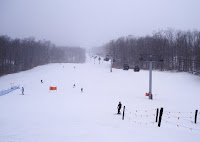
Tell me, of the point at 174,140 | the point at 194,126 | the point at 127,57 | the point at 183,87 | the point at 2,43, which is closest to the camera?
the point at 174,140

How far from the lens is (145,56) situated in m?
29.3

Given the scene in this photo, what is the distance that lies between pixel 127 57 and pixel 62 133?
2763 inches

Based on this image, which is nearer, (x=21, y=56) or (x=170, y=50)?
(x=170, y=50)

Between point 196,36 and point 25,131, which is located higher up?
point 196,36

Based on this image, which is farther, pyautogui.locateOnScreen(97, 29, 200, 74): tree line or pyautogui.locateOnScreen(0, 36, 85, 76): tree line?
pyautogui.locateOnScreen(0, 36, 85, 76): tree line

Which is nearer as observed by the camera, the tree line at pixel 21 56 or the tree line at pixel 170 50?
the tree line at pixel 170 50

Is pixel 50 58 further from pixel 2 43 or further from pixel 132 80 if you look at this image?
pixel 132 80

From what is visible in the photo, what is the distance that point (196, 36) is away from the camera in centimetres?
6875

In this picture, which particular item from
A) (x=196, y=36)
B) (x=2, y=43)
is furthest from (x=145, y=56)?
(x=2, y=43)

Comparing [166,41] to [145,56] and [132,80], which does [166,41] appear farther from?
[145,56]

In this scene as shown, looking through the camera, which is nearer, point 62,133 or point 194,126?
point 62,133

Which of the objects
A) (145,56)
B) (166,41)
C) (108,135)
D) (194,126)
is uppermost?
(166,41)

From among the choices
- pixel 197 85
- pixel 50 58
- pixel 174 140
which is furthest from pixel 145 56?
pixel 50 58

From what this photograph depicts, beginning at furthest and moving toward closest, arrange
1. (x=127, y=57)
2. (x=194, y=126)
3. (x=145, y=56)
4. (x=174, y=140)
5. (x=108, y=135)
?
(x=127, y=57) < (x=145, y=56) < (x=194, y=126) < (x=108, y=135) < (x=174, y=140)
